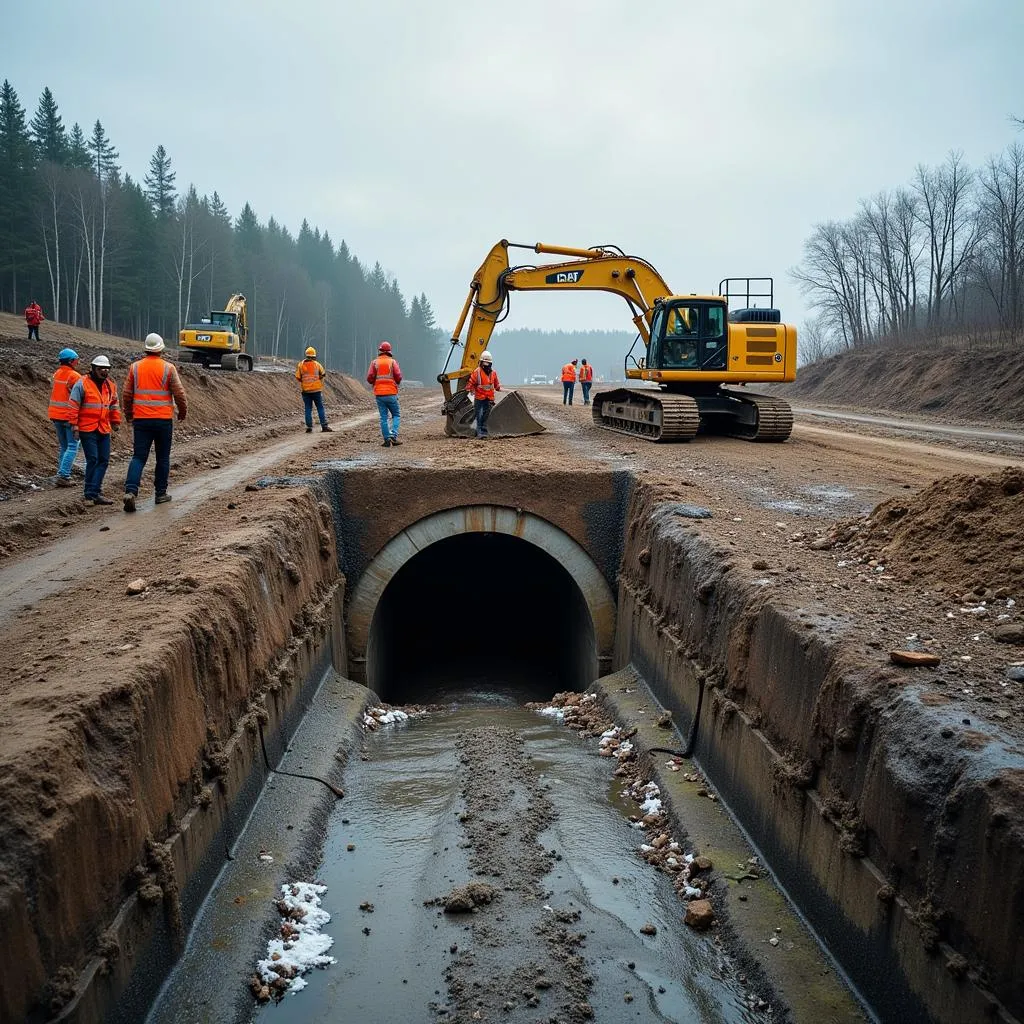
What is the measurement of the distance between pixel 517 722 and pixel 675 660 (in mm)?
2528

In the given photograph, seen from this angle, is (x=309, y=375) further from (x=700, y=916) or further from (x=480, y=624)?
(x=700, y=916)

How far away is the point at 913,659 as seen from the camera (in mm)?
5098

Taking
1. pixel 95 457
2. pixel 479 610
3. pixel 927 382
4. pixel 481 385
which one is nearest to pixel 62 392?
pixel 95 457

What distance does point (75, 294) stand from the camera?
5156 cm

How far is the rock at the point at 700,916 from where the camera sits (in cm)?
585

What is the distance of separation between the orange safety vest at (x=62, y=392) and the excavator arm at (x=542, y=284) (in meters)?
6.32

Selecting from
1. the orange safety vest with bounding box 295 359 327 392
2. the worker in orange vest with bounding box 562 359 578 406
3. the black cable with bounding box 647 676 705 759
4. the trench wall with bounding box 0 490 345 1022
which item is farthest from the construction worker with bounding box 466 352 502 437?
the worker in orange vest with bounding box 562 359 578 406

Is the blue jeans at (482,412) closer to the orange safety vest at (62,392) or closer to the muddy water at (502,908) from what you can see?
the orange safety vest at (62,392)

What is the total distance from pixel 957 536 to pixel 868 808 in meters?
3.42

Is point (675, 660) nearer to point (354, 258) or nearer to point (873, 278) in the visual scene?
point (873, 278)

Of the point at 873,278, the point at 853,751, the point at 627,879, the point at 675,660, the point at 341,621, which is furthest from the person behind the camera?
the point at 873,278

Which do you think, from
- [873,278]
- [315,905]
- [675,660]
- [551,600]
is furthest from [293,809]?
[873,278]

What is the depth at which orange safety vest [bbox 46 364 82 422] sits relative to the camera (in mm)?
12017

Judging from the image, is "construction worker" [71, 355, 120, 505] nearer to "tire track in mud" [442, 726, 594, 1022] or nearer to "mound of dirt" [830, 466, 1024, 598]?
"tire track in mud" [442, 726, 594, 1022]
